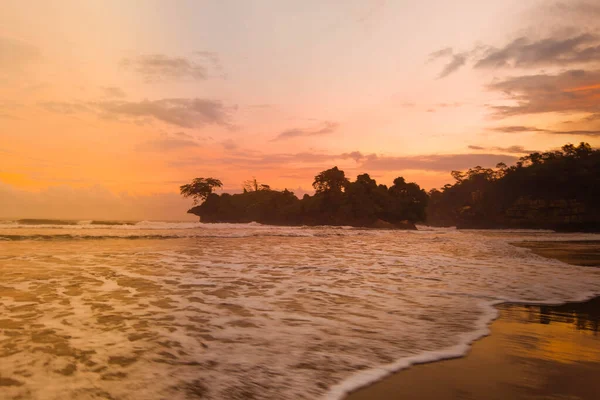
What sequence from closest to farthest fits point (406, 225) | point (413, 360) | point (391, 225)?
point (413, 360)
point (391, 225)
point (406, 225)

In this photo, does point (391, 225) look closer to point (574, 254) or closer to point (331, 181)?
point (331, 181)

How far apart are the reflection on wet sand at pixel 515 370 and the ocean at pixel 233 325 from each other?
0.21 meters

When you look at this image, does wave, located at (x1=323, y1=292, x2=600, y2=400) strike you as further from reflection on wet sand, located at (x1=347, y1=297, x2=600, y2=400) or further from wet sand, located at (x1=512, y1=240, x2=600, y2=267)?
wet sand, located at (x1=512, y1=240, x2=600, y2=267)

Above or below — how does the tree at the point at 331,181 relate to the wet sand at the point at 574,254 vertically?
above

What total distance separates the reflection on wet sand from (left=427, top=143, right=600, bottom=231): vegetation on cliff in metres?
65.1

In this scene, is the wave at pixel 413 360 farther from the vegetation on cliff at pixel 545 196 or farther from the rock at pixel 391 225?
the vegetation on cliff at pixel 545 196

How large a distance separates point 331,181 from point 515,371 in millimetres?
64842

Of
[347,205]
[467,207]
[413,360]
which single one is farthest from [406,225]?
[413,360]

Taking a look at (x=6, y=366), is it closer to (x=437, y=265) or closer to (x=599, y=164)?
(x=437, y=265)

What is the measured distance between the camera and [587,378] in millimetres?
3025

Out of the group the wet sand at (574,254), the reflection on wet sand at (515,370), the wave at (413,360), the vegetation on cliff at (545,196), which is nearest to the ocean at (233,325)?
the wave at (413,360)

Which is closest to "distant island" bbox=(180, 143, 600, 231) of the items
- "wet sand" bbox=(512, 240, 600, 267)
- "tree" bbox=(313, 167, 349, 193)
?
"tree" bbox=(313, 167, 349, 193)

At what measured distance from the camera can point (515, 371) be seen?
124 inches

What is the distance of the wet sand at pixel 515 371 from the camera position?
2.75 meters
